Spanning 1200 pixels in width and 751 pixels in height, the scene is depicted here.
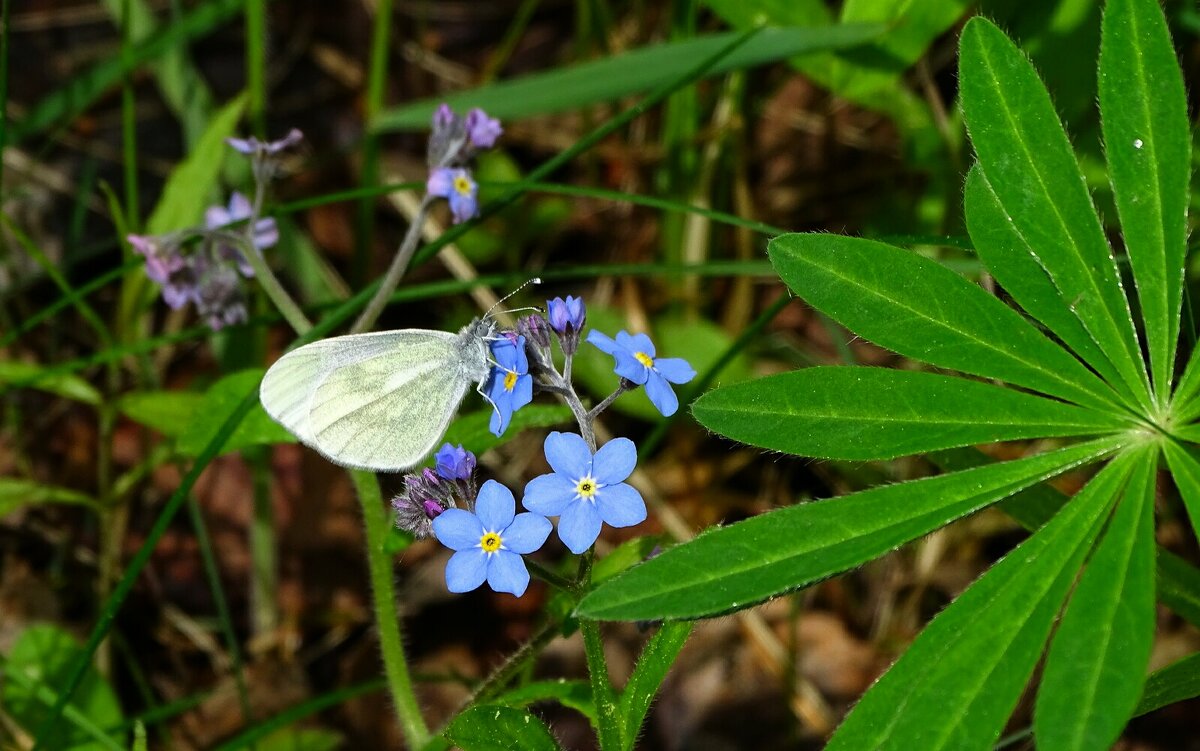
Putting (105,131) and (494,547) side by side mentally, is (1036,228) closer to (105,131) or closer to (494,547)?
(494,547)

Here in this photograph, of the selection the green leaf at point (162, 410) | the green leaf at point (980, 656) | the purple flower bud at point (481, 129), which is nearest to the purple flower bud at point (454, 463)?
the green leaf at point (980, 656)

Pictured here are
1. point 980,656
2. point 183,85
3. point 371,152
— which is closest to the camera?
point 980,656

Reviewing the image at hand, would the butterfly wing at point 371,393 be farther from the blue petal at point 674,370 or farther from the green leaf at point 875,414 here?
the green leaf at point 875,414

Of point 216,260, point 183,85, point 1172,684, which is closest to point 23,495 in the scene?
Answer: point 216,260

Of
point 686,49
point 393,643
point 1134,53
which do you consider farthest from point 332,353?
point 1134,53

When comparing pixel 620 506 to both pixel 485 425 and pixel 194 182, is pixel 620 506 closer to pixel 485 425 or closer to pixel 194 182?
pixel 485 425

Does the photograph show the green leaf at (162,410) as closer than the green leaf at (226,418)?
No

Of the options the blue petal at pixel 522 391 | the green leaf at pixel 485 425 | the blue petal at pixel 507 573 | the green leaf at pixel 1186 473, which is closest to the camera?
the green leaf at pixel 1186 473
